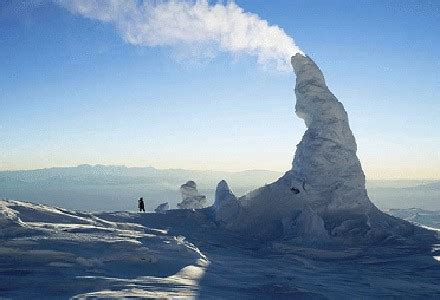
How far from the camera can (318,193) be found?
49188 mm

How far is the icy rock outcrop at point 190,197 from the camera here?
72625 mm

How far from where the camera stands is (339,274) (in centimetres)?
3036

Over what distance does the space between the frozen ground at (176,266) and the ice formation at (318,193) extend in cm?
408

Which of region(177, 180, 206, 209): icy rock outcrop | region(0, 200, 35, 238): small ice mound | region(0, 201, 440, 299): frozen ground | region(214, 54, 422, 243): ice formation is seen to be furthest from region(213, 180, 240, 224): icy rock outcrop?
region(177, 180, 206, 209): icy rock outcrop

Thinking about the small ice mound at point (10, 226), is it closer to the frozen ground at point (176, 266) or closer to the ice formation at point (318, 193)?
the frozen ground at point (176, 266)

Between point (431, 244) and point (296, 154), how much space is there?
1805 cm

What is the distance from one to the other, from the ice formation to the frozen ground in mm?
4081

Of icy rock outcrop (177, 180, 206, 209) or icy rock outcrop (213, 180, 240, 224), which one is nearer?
icy rock outcrop (213, 180, 240, 224)

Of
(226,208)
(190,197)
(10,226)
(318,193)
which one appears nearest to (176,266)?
(10,226)

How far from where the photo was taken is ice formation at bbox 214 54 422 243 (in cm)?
4372

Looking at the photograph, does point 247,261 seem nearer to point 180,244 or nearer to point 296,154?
point 180,244

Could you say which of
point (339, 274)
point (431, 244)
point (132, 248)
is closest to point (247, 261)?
point (339, 274)

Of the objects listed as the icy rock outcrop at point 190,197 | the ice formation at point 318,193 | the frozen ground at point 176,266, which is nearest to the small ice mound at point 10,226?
the frozen ground at point 176,266

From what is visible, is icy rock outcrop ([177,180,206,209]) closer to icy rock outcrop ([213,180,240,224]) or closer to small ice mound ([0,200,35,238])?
icy rock outcrop ([213,180,240,224])
